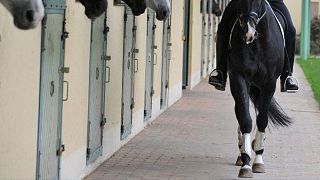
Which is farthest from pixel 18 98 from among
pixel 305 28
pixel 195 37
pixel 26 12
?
pixel 305 28

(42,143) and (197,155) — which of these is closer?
(42,143)

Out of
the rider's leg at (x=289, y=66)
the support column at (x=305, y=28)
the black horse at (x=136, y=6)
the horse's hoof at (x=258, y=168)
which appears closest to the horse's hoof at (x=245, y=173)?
the horse's hoof at (x=258, y=168)

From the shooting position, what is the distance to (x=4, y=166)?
5.86 metres

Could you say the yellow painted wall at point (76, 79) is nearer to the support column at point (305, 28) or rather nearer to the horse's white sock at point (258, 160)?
the horse's white sock at point (258, 160)

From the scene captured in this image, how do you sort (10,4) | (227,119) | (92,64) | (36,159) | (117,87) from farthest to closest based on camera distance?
(227,119)
(117,87)
(92,64)
(36,159)
(10,4)

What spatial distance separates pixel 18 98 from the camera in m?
6.11

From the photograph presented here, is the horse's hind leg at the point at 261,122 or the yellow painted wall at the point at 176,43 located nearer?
the horse's hind leg at the point at 261,122

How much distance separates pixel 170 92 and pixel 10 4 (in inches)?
473

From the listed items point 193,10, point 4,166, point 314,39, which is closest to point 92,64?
point 4,166

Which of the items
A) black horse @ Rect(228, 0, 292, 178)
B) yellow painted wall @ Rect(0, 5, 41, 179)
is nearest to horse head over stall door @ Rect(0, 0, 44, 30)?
yellow painted wall @ Rect(0, 5, 41, 179)

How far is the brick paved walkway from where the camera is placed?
30.2 feet

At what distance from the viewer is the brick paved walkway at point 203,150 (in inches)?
362

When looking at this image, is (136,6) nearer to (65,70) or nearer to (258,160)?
(65,70)

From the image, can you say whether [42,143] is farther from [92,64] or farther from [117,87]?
[117,87]
